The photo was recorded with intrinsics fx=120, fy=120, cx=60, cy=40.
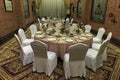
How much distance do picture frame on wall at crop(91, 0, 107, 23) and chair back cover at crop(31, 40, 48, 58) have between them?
4.83 meters

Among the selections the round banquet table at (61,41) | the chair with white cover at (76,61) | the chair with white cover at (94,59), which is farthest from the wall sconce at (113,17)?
the chair with white cover at (76,61)

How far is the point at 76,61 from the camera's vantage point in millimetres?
2887

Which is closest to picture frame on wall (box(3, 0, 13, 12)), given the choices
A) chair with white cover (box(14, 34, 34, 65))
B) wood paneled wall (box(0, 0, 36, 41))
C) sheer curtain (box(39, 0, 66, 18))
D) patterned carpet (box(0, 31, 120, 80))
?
wood paneled wall (box(0, 0, 36, 41))

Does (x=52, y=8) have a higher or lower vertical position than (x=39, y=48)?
higher

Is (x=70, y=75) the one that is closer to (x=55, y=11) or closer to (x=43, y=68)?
(x=43, y=68)

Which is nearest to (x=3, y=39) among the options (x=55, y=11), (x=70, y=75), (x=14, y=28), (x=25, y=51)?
(x=14, y=28)

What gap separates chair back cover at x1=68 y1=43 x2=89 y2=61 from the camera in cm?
261

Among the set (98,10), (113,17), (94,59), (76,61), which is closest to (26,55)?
(76,61)

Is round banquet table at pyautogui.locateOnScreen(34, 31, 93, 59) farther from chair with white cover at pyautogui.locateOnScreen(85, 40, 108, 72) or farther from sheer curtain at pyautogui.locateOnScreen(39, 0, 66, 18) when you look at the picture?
sheer curtain at pyautogui.locateOnScreen(39, 0, 66, 18)

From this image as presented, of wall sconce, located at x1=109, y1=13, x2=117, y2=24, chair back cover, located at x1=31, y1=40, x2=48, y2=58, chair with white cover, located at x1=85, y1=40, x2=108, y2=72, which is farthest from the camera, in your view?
wall sconce, located at x1=109, y1=13, x2=117, y2=24

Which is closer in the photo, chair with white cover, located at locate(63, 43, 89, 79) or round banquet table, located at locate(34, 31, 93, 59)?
chair with white cover, located at locate(63, 43, 89, 79)

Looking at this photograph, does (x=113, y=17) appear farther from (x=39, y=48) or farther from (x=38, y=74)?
(x=38, y=74)

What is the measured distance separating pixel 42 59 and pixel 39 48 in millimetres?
366

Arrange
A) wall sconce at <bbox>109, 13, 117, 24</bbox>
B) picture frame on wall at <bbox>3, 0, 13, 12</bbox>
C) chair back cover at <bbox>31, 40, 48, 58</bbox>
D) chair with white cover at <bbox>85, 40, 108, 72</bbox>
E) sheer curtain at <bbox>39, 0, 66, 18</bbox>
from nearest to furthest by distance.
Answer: chair back cover at <bbox>31, 40, 48, 58</bbox> < chair with white cover at <bbox>85, 40, 108, 72</bbox> < wall sconce at <bbox>109, 13, 117, 24</bbox> < picture frame on wall at <bbox>3, 0, 13, 12</bbox> < sheer curtain at <bbox>39, 0, 66, 18</bbox>
